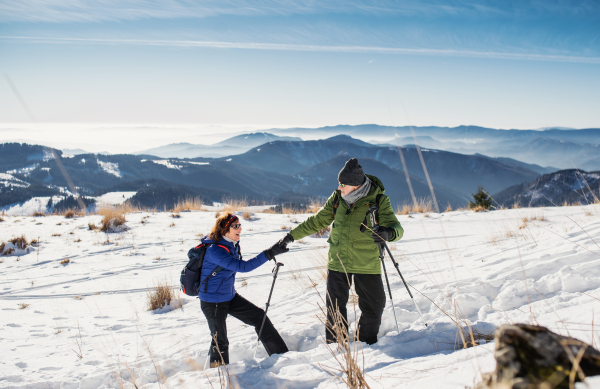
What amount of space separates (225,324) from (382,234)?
1.79m

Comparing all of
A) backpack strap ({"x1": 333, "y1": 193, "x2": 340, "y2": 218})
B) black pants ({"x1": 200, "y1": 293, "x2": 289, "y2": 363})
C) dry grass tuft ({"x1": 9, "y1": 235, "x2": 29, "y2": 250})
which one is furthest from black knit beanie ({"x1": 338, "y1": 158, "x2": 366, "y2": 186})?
dry grass tuft ({"x1": 9, "y1": 235, "x2": 29, "y2": 250})

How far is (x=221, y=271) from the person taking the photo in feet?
9.92

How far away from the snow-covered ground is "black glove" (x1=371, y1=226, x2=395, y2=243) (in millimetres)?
849

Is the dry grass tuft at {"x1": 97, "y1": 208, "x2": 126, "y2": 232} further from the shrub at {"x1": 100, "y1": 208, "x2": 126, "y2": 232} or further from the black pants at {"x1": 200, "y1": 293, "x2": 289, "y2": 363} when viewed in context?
the black pants at {"x1": 200, "y1": 293, "x2": 289, "y2": 363}

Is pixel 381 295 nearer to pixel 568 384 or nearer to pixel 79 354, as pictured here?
pixel 568 384

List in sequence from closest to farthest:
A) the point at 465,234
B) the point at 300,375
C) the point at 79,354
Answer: the point at 300,375 < the point at 79,354 < the point at 465,234

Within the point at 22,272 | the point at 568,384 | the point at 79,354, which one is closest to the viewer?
the point at 568,384

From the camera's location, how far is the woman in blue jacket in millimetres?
2887

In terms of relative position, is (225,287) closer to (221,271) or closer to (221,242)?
(221,271)

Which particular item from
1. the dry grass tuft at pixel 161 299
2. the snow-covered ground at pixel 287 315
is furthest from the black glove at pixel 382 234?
the dry grass tuft at pixel 161 299

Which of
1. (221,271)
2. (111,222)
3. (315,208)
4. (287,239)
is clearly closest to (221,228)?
(221,271)

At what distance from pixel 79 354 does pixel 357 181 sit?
363 cm

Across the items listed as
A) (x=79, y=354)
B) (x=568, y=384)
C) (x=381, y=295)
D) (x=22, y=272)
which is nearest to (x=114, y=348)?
(x=79, y=354)

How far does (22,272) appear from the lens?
6348 millimetres
